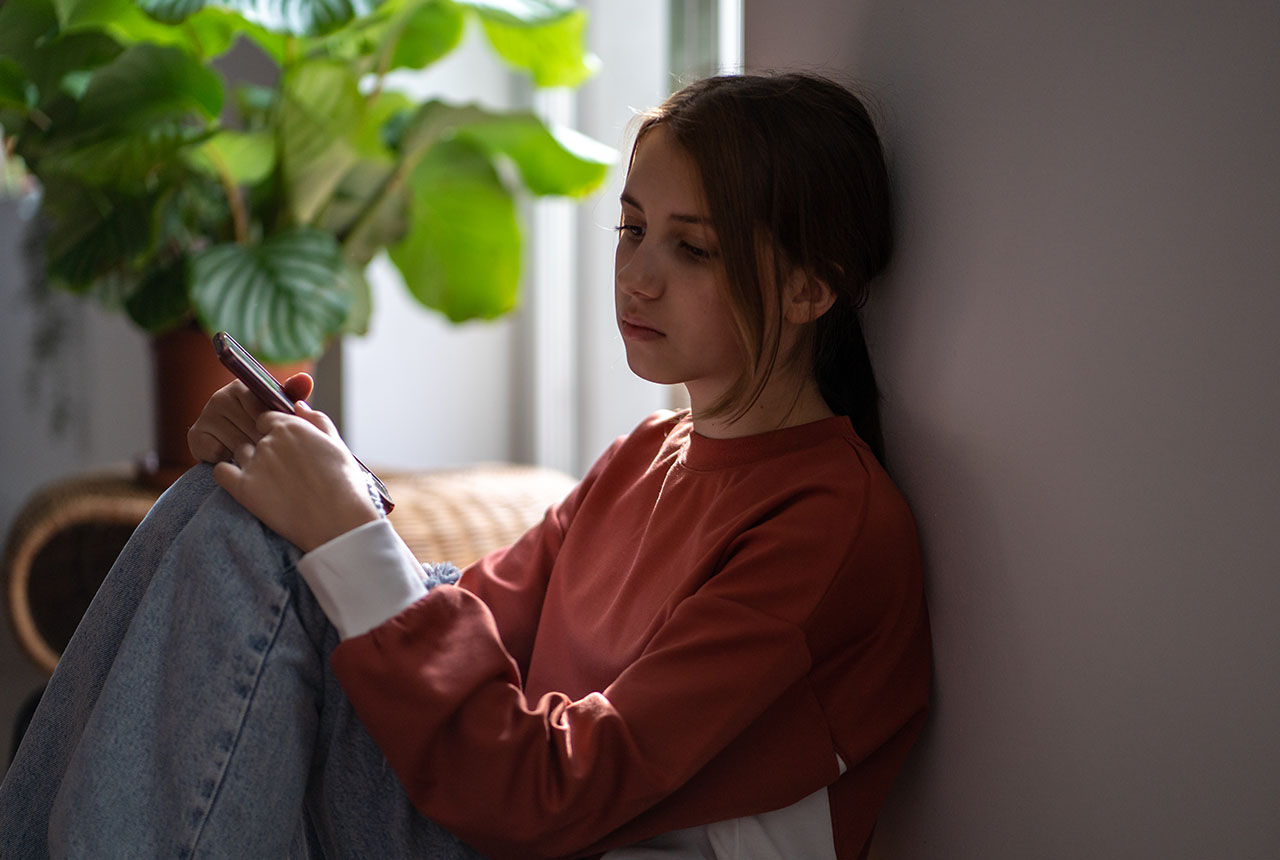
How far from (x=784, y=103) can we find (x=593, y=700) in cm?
44

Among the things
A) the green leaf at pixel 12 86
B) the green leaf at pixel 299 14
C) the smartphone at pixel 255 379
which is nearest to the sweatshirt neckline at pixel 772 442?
the smartphone at pixel 255 379

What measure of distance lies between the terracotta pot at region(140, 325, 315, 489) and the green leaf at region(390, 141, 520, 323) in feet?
0.87

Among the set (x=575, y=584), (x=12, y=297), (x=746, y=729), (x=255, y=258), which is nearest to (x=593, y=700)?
(x=746, y=729)

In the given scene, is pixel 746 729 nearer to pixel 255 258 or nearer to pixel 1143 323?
pixel 1143 323

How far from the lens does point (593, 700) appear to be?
76cm

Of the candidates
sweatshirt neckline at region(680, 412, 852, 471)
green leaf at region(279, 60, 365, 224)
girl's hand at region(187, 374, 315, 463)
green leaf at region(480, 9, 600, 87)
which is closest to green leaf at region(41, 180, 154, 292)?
green leaf at region(279, 60, 365, 224)

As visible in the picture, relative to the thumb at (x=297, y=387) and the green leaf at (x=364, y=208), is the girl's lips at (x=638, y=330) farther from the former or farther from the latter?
the green leaf at (x=364, y=208)

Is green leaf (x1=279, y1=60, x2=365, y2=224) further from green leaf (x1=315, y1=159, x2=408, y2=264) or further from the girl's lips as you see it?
the girl's lips

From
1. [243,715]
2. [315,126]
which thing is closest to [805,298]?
[243,715]

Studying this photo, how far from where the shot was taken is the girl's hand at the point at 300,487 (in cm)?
77

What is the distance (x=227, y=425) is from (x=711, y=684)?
0.42 metres

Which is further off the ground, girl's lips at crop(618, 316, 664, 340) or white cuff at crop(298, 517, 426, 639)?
girl's lips at crop(618, 316, 664, 340)

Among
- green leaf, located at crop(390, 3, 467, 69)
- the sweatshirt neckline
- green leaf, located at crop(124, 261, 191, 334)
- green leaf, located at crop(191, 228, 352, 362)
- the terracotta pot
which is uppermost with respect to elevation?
green leaf, located at crop(390, 3, 467, 69)

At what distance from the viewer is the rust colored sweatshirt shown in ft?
2.39
